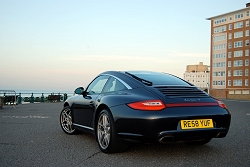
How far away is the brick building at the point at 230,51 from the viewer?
81.7m

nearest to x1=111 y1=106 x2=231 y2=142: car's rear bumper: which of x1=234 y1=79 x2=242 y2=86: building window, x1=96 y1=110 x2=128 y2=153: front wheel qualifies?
x1=96 y1=110 x2=128 y2=153: front wheel

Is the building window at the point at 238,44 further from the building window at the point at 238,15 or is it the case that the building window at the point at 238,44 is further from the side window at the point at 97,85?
the side window at the point at 97,85

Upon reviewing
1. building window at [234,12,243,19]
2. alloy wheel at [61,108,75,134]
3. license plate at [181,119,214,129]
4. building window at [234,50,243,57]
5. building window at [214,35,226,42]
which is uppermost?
building window at [234,12,243,19]

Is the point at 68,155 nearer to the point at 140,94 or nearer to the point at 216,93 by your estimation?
the point at 140,94

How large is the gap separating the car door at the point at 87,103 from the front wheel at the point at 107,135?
443 mm

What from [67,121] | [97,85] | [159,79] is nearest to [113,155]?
[159,79]

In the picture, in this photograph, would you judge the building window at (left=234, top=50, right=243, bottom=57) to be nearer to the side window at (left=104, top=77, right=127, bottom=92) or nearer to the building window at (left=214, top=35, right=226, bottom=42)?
the building window at (left=214, top=35, right=226, bottom=42)

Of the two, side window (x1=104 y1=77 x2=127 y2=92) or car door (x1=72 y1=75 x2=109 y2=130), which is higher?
side window (x1=104 y1=77 x2=127 y2=92)

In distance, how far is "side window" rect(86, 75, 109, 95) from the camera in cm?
603

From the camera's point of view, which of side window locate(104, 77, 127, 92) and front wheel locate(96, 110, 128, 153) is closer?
front wheel locate(96, 110, 128, 153)

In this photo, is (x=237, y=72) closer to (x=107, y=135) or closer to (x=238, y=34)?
(x=238, y=34)

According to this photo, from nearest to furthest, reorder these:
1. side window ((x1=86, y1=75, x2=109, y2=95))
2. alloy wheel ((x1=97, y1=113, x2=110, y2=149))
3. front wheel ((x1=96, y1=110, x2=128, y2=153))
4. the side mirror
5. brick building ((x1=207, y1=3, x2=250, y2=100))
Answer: front wheel ((x1=96, y1=110, x2=128, y2=153)) → alloy wheel ((x1=97, y1=113, x2=110, y2=149)) → side window ((x1=86, y1=75, x2=109, y2=95)) → the side mirror → brick building ((x1=207, y1=3, x2=250, y2=100))

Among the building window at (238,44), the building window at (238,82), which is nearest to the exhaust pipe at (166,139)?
the building window at (238,82)

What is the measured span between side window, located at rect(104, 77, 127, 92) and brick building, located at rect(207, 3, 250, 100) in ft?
245
